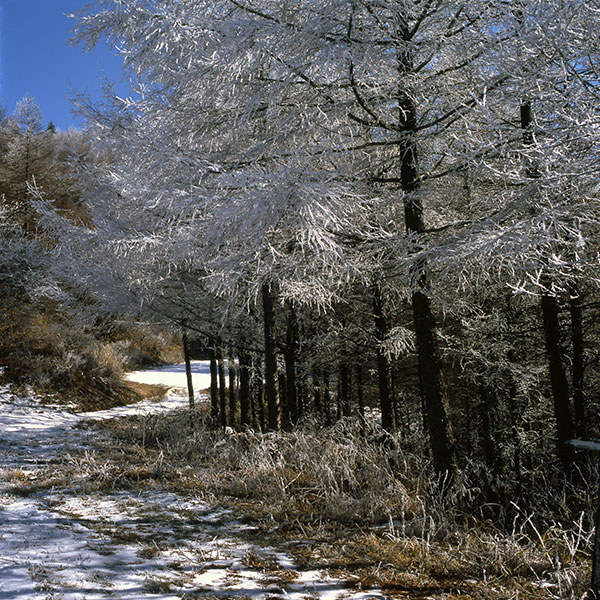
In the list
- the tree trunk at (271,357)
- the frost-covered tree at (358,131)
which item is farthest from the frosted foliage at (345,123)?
the tree trunk at (271,357)

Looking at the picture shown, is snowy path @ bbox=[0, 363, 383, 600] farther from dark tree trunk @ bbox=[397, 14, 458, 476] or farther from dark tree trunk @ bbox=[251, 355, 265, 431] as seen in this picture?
dark tree trunk @ bbox=[251, 355, 265, 431]

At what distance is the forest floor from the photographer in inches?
113

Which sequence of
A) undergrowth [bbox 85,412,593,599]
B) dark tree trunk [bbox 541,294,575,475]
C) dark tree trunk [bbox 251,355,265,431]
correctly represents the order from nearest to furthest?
1. undergrowth [bbox 85,412,593,599]
2. dark tree trunk [bbox 541,294,575,475]
3. dark tree trunk [bbox 251,355,265,431]

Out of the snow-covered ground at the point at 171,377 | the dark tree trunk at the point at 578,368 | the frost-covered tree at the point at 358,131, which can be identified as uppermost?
the frost-covered tree at the point at 358,131

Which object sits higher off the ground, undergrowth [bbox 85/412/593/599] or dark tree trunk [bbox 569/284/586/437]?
dark tree trunk [bbox 569/284/586/437]

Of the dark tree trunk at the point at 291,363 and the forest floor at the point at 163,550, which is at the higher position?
the dark tree trunk at the point at 291,363

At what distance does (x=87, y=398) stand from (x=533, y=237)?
14899mm

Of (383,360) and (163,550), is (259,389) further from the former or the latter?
(163,550)

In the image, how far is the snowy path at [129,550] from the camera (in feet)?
9.25

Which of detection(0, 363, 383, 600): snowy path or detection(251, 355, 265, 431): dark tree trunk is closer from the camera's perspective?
detection(0, 363, 383, 600): snowy path

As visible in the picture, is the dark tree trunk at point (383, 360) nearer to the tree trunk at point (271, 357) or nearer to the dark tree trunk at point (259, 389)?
the tree trunk at point (271, 357)

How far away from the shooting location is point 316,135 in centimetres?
527

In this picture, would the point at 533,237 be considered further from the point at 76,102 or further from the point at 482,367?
the point at 482,367

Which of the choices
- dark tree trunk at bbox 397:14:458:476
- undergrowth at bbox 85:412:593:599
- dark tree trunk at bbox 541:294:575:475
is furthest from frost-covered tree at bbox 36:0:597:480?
dark tree trunk at bbox 541:294:575:475
